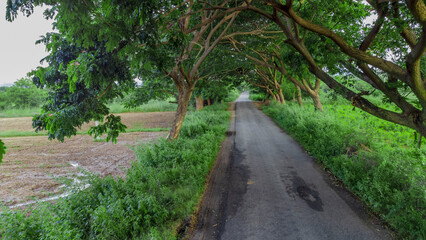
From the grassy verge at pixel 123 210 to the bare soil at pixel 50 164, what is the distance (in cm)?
91

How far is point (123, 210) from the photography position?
3348mm

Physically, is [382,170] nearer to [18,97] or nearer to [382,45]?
[382,45]

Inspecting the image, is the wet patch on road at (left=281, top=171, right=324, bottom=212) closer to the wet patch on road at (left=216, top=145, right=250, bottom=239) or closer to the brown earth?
the wet patch on road at (left=216, top=145, right=250, bottom=239)

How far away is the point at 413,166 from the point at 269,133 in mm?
7960

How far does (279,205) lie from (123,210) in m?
3.44

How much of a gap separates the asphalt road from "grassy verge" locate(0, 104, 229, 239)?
66 centimetres

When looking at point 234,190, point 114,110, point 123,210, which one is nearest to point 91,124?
point 114,110

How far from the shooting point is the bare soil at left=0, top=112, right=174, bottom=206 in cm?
589

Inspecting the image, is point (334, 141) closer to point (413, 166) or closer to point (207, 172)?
point (413, 166)

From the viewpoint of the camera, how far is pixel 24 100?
29672mm

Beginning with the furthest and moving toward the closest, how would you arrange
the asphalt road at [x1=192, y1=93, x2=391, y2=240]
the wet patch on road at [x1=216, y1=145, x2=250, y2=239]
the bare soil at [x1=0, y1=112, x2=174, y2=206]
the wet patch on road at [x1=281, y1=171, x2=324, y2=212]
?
the bare soil at [x1=0, y1=112, x2=174, y2=206] → the wet patch on road at [x1=281, y1=171, x2=324, y2=212] → the wet patch on road at [x1=216, y1=145, x2=250, y2=239] → the asphalt road at [x1=192, y1=93, x2=391, y2=240]

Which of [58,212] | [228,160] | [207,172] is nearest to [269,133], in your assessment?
[228,160]

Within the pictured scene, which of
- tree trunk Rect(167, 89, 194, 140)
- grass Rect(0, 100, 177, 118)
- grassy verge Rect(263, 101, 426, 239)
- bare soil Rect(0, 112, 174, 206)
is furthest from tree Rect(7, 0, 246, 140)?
grass Rect(0, 100, 177, 118)

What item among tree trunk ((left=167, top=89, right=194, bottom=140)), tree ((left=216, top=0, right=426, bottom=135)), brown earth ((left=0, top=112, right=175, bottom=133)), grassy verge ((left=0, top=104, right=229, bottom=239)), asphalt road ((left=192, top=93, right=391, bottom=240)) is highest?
tree ((left=216, top=0, right=426, bottom=135))
